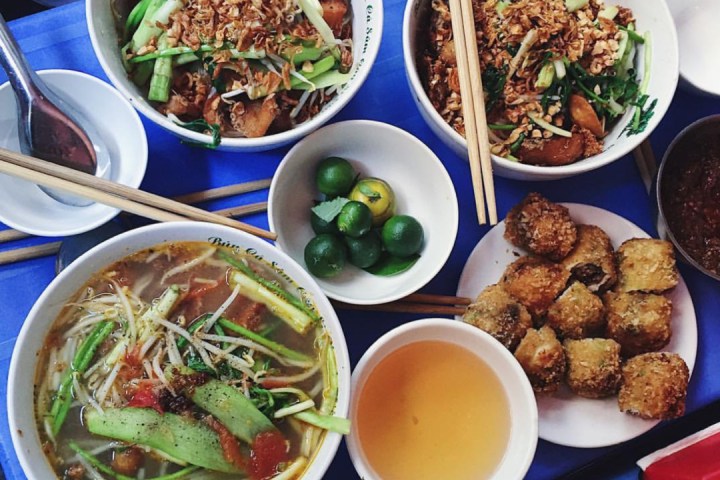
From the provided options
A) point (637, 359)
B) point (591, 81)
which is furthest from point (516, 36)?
point (637, 359)

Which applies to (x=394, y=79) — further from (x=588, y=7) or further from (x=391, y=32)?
(x=588, y=7)

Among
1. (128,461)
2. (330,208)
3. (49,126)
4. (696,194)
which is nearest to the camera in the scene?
(128,461)

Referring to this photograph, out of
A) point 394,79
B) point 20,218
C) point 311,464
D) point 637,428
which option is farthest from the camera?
point 394,79

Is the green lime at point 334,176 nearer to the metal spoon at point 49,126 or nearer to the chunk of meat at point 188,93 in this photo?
the chunk of meat at point 188,93

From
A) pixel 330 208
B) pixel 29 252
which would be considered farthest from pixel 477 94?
pixel 29 252

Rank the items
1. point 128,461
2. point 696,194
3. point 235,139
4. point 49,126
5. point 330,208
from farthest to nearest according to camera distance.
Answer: point 696,194, point 330,208, point 49,126, point 235,139, point 128,461

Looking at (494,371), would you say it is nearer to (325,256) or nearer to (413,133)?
(325,256)
